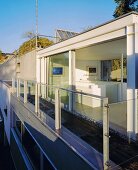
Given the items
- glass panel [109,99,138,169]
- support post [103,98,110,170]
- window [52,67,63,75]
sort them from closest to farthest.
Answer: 1. support post [103,98,110,170]
2. glass panel [109,99,138,169]
3. window [52,67,63,75]

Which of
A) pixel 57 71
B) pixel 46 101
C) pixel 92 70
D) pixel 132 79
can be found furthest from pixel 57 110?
pixel 92 70

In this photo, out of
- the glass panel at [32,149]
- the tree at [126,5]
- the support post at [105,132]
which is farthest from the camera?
the tree at [126,5]

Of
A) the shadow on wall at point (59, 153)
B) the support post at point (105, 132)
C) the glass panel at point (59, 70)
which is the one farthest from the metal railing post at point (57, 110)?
the glass panel at point (59, 70)

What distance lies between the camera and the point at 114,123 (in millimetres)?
4289

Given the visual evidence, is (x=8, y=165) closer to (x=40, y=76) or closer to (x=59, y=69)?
(x=40, y=76)

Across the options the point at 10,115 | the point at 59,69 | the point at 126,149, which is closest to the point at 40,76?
the point at 59,69

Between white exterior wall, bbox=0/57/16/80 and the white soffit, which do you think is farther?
white exterior wall, bbox=0/57/16/80

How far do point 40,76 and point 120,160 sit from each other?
878cm

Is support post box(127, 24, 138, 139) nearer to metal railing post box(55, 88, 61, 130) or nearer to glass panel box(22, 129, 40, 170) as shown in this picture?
metal railing post box(55, 88, 61, 130)

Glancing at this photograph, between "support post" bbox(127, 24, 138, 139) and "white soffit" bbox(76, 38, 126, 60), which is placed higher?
"white soffit" bbox(76, 38, 126, 60)

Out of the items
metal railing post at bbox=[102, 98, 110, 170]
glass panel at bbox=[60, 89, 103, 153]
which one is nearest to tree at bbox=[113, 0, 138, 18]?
glass panel at bbox=[60, 89, 103, 153]

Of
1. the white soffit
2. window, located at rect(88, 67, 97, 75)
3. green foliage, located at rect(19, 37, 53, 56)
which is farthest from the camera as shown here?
green foliage, located at rect(19, 37, 53, 56)

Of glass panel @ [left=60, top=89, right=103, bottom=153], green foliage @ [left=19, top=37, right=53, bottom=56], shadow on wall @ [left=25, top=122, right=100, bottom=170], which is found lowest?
shadow on wall @ [left=25, top=122, right=100, bottom=170]

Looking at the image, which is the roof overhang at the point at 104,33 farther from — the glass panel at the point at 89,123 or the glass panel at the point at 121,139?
the glass panel at the point at 89,123
